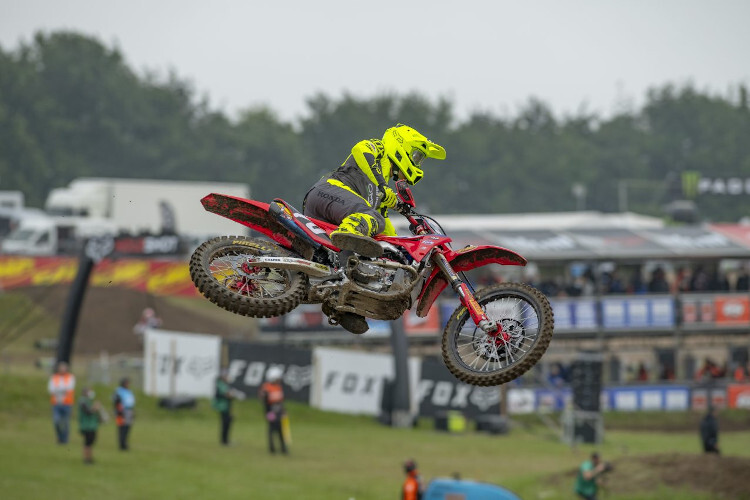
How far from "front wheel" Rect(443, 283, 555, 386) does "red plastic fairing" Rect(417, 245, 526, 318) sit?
0.34 meters

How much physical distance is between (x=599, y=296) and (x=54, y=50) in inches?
3527

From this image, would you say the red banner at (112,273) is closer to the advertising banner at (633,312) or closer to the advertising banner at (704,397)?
the advertising banner at (633,312)

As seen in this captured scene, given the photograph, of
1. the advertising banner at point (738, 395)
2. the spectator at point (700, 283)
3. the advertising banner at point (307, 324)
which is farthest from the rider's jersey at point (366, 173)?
the spectator at point (700, 283)

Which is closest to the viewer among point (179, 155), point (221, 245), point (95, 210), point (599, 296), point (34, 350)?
point (221, 245)

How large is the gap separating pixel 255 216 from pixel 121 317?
4443 cm

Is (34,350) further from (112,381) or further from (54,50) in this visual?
(54,50)

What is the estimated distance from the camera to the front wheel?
421 inches

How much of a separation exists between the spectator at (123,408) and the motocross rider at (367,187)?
18.2 m

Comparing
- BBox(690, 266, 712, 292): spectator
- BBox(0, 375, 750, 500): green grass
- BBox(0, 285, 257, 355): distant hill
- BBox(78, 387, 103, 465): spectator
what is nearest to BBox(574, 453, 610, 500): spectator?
BBox(0, 375, 750, 500): green grass

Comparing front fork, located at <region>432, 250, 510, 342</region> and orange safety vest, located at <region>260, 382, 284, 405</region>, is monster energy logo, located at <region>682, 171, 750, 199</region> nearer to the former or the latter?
orange safety vest, located at <region>260, 382, 284, 405</region>

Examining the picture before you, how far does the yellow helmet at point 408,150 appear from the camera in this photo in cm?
1095

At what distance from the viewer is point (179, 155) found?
113 metres

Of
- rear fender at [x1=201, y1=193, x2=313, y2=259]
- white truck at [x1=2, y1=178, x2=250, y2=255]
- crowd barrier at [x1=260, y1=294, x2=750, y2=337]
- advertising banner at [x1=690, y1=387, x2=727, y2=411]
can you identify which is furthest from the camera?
white truck at [x1=2, y1=178, x2=250, y2=255]

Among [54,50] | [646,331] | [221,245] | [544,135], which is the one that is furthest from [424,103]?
[221,245]
